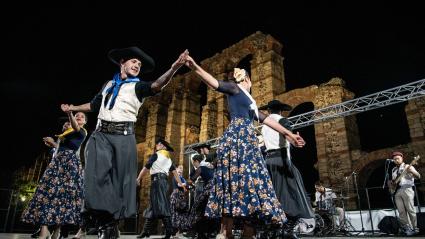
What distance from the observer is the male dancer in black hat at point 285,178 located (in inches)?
149

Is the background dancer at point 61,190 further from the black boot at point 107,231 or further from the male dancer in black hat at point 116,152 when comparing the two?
the black boot at point 107,231

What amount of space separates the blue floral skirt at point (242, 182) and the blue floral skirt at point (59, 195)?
2.30 meters

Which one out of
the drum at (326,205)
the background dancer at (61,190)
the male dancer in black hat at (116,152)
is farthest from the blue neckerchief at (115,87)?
the drum at (326,205)

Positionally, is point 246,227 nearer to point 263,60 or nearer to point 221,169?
point 221,169

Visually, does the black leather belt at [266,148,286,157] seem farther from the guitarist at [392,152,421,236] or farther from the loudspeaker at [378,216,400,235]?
the loudspeaker at [378,216,400,235]

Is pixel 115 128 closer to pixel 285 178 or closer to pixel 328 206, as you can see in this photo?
pixel 285 178

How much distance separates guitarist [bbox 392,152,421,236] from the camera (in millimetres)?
7074

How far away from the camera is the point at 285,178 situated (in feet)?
12.9

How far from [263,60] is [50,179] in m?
14.7

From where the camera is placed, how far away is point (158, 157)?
621 centimetres

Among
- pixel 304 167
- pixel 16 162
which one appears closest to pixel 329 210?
pixel 304 167

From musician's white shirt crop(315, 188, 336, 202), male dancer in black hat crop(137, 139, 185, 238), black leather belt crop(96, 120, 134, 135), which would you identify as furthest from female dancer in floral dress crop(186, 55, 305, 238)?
musician's white shirt crop(315, 188, 336, 202)

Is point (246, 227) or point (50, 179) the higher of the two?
point (50, 179)

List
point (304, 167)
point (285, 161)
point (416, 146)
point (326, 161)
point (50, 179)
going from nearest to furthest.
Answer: point (285, 161) < point (50, 179) < point (416, 146) < point (326, 161) < point (304, 167)
